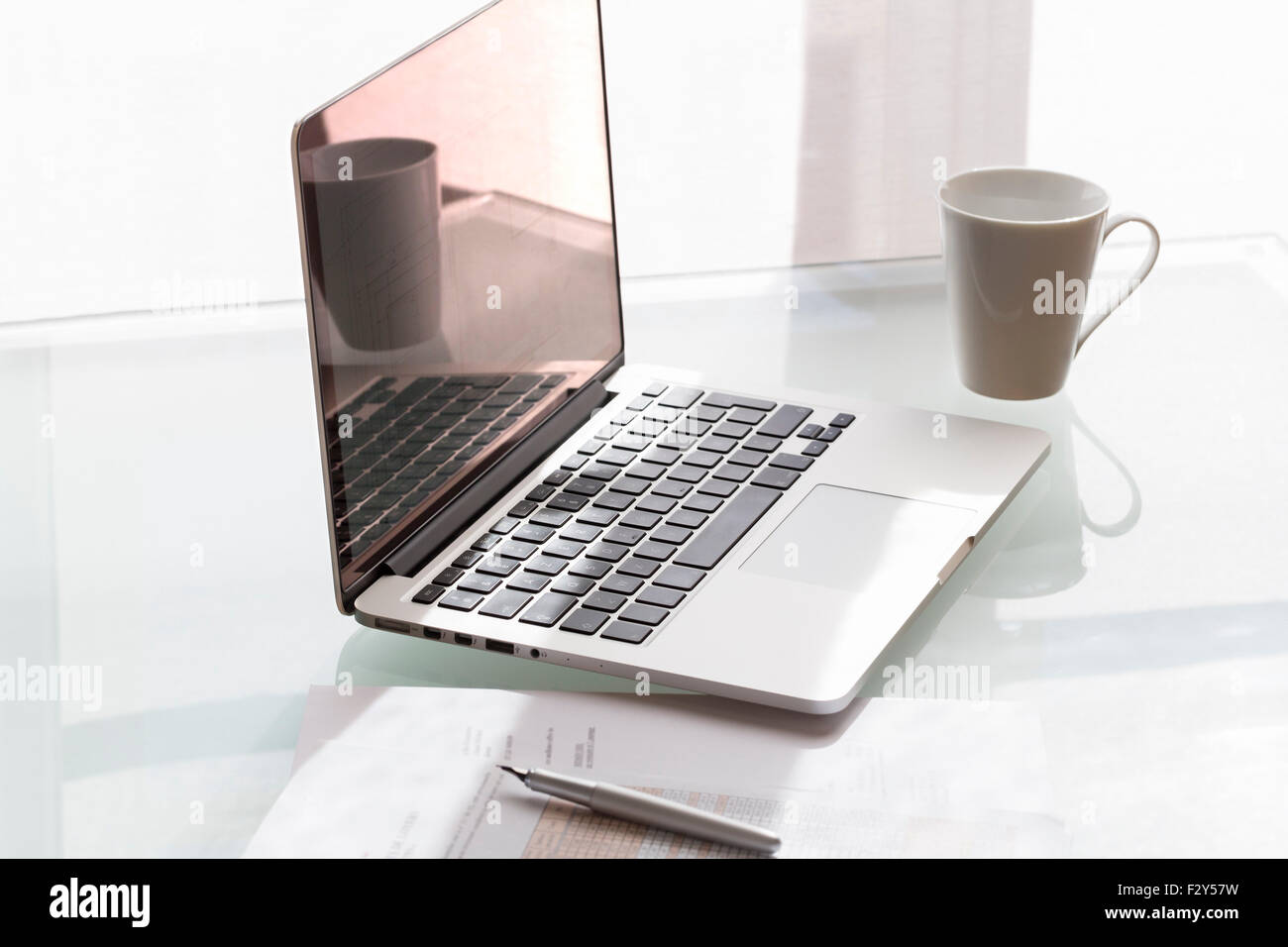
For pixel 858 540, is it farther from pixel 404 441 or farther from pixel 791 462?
pixel 404 441

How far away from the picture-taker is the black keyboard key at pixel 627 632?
735 millimetres

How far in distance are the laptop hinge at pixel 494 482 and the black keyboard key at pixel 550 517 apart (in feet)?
0.11

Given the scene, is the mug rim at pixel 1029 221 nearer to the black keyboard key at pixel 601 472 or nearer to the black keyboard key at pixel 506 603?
the black keyboard key at pixel 601 472

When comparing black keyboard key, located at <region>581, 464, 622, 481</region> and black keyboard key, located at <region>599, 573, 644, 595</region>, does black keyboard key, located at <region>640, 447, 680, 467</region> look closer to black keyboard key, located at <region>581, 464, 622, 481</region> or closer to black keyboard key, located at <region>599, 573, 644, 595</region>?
black keyboard key, located at <region>581, 464, 622, 481</region>

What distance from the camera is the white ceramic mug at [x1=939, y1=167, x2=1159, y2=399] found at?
3.27 ft

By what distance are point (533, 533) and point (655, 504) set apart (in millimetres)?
82

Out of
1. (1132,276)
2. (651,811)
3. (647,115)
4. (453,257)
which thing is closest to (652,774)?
(651,811)

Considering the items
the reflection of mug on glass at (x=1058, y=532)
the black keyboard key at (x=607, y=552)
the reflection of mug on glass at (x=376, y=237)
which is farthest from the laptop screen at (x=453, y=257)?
the reflection of mug on glass at (x=1058, y=532)

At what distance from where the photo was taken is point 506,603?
2.53 feet

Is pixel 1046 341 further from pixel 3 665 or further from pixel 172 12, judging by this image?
pixel 172 12

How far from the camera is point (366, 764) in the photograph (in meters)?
0.70

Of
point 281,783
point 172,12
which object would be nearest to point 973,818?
point 281,783

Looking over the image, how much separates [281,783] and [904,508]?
0.41 m

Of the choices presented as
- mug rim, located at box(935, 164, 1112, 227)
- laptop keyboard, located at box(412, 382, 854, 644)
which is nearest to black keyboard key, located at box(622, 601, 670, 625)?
laptop keyboard, located at box(412, 382, 854, 644)
